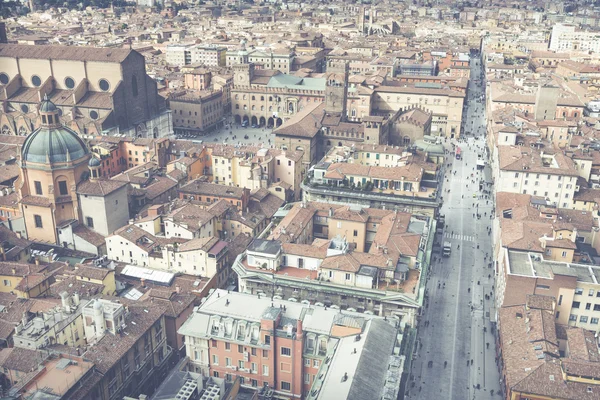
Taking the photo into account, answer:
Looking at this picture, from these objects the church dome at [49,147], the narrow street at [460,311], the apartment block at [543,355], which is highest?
the church dome at [49,147]

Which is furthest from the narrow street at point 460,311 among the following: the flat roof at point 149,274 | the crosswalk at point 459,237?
the flat roof at point 149,274

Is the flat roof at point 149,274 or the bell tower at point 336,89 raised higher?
the bell tower at point 336,89

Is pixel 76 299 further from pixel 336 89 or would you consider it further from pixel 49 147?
pixel 336 89

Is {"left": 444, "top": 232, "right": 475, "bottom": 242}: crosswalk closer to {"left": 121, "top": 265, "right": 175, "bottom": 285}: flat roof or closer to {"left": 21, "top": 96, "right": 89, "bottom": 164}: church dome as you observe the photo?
{"left": 121, "top": 265, "right": 175, "bottom": 285}: flat roof

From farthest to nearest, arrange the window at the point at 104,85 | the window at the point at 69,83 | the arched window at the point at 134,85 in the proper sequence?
the window at the point at 69,83, the arched window at the point at 134,85, the window at the point at 104,85

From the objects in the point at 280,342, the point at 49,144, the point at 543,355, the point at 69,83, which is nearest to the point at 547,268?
the point at 543,355

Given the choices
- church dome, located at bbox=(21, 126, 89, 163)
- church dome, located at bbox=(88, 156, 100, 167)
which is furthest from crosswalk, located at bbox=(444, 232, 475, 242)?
church dome, located at bbox=(21, 126, 89, 163)

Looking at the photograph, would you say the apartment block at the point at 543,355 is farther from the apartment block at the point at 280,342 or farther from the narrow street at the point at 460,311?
the apartment block at the point at 280,342
